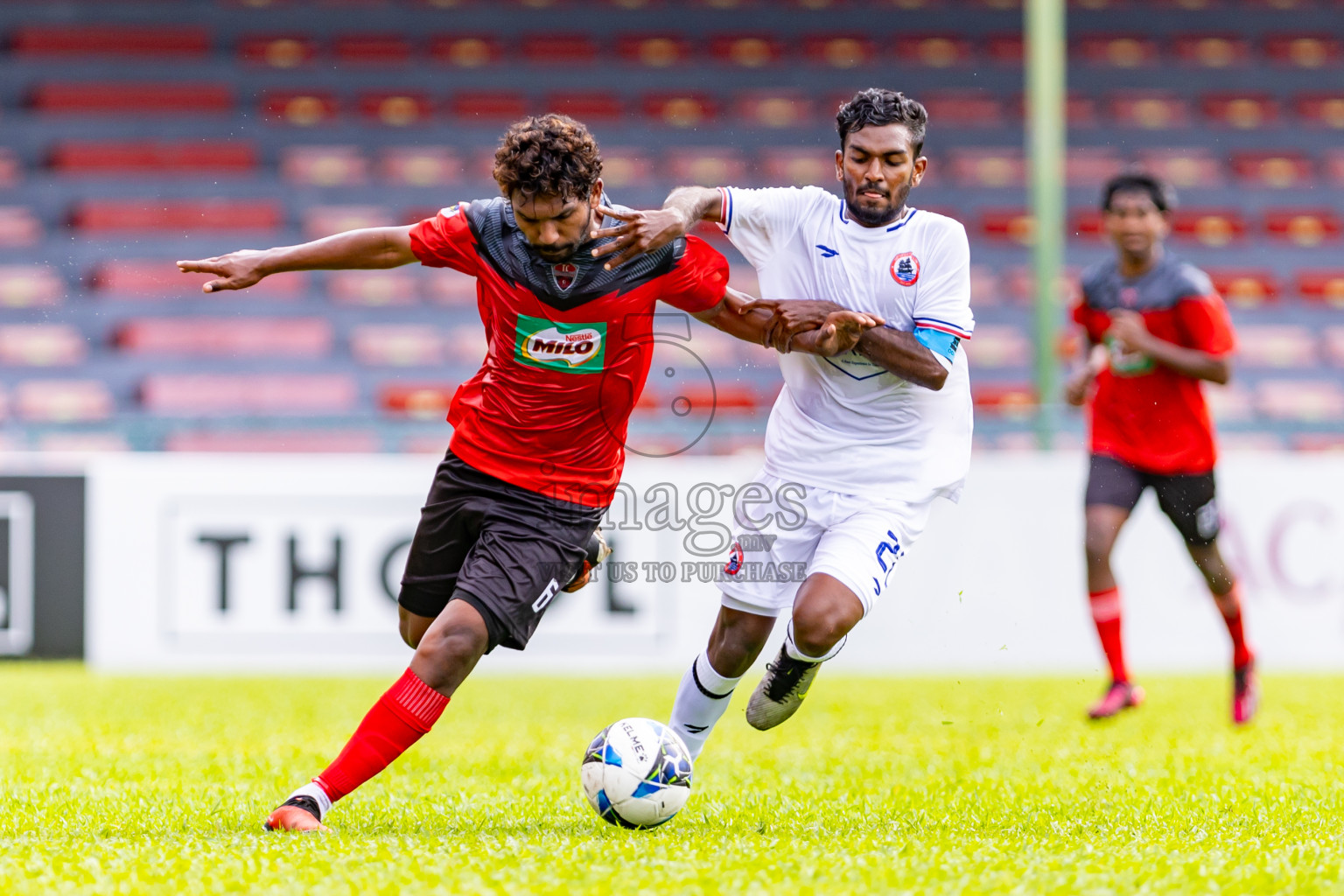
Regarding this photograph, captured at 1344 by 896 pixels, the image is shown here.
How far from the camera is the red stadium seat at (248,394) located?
1155 cm

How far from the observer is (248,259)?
12.4 ft

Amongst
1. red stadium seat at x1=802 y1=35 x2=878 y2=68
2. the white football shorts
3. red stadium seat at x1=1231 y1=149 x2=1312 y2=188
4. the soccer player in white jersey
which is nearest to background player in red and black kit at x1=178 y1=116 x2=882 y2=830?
the soccer player in white jersey

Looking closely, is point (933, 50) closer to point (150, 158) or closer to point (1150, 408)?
point (150, 158)

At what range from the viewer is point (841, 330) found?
3.88 meters

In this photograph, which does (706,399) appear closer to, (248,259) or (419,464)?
(419,464)

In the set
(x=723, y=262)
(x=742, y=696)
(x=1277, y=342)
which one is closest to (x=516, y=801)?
(x=723, y=262)

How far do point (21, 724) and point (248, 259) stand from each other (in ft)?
10.0

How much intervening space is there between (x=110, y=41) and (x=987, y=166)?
28.9 feet

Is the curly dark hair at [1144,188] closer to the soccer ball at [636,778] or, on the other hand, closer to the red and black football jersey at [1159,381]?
the red and black football jersey at [1159,381]

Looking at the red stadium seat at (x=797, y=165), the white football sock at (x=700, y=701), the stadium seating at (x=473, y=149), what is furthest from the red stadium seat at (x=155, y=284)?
the white football sock at (x=700, y=701)

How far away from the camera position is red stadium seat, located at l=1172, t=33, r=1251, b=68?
1514 centimetres

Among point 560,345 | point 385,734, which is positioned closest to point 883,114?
point 560,345

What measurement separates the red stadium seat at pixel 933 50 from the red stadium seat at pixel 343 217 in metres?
5.12

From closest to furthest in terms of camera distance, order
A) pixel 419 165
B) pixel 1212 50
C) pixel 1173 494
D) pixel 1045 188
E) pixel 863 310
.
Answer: pixel 863 310 < pixel 1173 494 < pixel 1045 188 < pixel 419 165 < pixel 1212 50
